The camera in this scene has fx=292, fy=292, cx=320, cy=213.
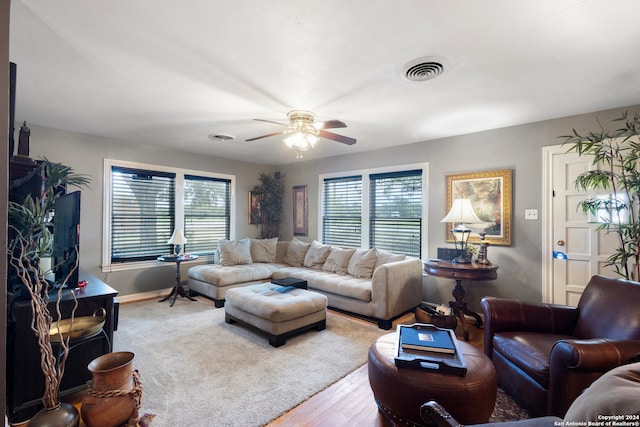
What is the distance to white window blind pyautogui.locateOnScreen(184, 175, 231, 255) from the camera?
16.8 feet

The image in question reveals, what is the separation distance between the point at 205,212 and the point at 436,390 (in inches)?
188

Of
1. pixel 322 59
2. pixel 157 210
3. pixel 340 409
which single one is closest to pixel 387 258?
pixel 340 409

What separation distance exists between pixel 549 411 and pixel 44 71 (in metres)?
4.12

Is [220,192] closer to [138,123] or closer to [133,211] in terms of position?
[133,211]

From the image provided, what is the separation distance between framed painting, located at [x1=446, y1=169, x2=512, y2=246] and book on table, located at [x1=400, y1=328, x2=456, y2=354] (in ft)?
7.20

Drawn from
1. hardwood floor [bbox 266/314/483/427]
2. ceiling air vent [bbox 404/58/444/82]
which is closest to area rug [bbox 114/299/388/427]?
hardwood floor [bbox 266/314/483/427]

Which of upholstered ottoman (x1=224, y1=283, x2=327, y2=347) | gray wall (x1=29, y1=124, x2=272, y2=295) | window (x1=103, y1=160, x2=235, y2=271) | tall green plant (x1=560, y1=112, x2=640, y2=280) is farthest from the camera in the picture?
window (x1=103, y1=160, x2=235, y2=271)

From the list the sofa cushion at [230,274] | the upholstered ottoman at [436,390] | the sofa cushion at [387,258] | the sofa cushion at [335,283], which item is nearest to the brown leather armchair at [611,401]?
the upholstered ottoman at [436,390]

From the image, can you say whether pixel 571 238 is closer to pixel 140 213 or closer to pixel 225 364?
pixel 225 364

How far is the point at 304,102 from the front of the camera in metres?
2.83

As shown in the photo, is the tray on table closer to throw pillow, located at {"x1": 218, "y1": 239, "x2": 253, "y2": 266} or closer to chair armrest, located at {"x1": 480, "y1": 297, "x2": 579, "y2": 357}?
chair armrest, located at {"x1": 480, "y1": 297, "x2": 579, "y2": 357}

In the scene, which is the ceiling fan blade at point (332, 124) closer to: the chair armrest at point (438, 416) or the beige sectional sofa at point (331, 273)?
the beige sectional sofa at point (331, 273)

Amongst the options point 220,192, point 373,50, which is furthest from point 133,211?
point 373,50

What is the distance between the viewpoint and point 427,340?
1.80 meters
